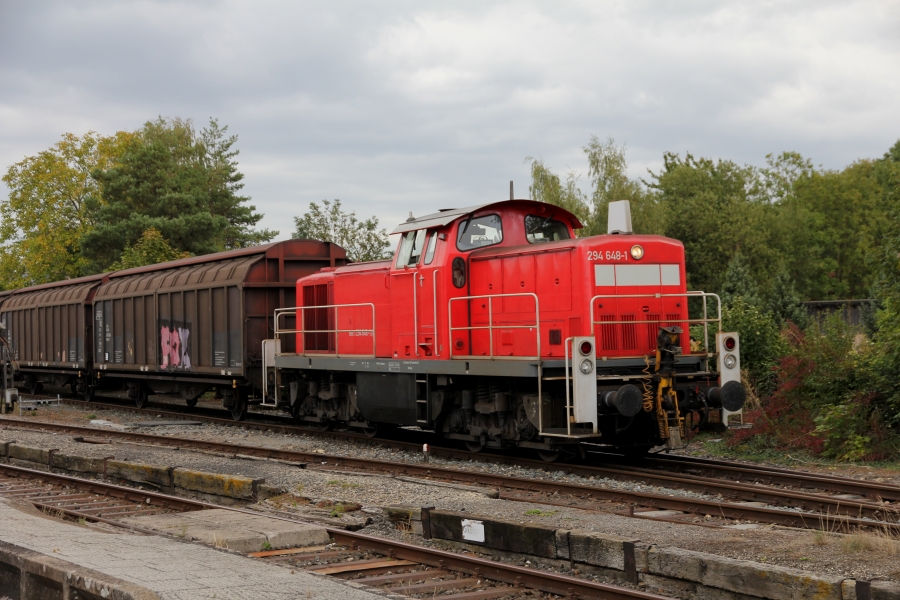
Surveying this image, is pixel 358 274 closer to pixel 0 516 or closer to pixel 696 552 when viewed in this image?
pixel 0 516

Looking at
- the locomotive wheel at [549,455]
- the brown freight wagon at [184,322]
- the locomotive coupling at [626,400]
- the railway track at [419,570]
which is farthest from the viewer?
the brown freight wagon at [184,322]

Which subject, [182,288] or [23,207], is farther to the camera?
[23,207]

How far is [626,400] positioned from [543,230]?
3816 millimetres

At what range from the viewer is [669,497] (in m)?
9.44

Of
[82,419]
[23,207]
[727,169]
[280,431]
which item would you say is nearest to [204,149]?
[23,207]

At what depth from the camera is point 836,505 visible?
29.9 ft

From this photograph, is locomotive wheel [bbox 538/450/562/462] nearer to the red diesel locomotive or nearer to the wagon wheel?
the red diesel locomotive

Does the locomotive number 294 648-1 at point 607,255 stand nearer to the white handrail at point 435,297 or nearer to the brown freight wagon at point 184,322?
the white handrail at point 435,297

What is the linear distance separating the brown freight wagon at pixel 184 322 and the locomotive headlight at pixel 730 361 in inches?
418

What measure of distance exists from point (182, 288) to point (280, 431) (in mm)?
5647

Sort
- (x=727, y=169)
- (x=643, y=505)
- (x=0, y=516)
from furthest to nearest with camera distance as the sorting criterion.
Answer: (x=727, y=169), (x=643, y=505), (x=0, y=516)

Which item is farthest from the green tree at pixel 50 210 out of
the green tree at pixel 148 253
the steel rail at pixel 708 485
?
the steel rail at pixel 708 485

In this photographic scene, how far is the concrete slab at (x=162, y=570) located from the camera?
574cm

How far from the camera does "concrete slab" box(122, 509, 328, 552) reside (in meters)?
7.76
